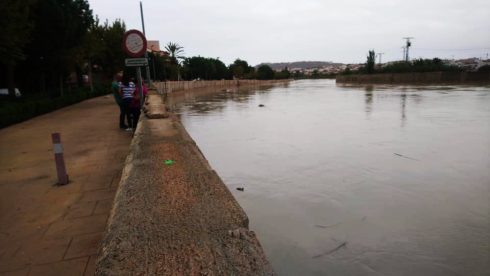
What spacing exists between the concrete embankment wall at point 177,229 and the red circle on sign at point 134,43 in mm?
5627

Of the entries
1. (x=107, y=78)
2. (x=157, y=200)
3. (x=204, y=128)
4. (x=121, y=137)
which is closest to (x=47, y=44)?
(x=204, y=128)

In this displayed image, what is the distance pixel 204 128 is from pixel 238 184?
736cm

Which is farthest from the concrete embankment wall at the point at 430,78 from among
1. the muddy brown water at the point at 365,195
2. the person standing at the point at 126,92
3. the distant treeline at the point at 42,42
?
the person standing at the point at 126,92

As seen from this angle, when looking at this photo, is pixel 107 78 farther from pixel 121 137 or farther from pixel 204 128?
pixel 121 137

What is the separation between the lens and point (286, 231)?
5070mm

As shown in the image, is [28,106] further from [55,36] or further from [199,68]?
[199,68]

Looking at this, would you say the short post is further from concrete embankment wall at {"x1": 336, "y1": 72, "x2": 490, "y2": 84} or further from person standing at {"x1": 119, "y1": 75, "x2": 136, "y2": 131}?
concrete embankment wall at {"x1": 336, "y1": 72, "x2": 490, "y2": 84}

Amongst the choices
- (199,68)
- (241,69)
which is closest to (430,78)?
(199,68)

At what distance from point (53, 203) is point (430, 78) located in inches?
2193

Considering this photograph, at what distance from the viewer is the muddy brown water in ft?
14.2

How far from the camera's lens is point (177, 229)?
2.56 metres

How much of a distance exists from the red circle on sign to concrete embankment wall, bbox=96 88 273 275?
563cm

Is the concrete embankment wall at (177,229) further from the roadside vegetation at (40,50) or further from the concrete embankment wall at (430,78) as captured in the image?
the concrete embankment wall at (430,78)

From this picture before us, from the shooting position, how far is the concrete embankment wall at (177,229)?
210cm
